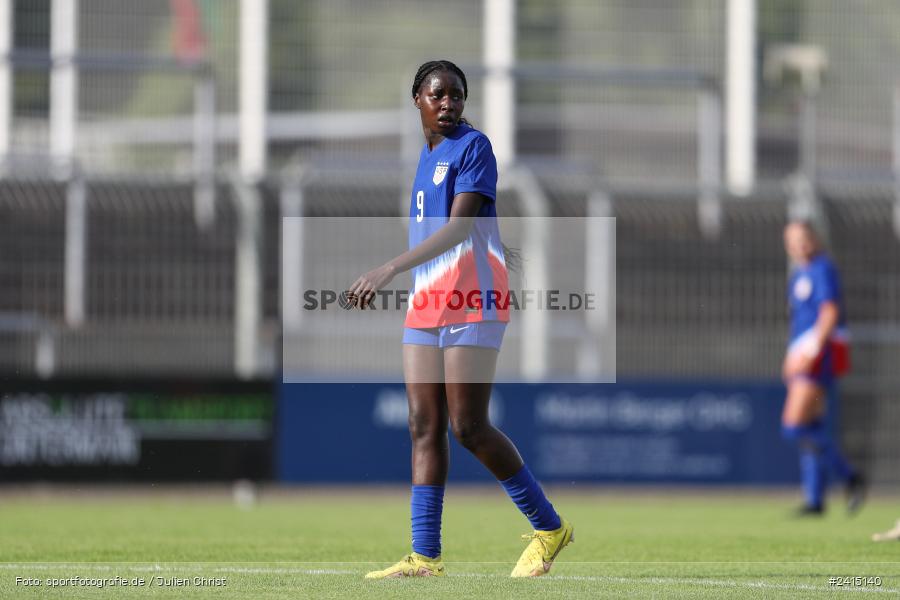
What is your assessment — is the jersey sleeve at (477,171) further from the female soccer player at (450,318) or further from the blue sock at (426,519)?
the blue sock at (426,519)

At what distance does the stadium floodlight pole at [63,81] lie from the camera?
16656 millimetres

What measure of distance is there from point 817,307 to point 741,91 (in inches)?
320

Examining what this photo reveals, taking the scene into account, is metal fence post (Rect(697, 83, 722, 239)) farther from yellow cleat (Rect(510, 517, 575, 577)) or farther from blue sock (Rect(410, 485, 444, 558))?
blue sock (Rect(410, 485, 444, 558))

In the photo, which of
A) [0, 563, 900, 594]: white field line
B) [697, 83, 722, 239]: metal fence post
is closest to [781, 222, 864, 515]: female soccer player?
[697, 83, 722, 239]: metal fence post

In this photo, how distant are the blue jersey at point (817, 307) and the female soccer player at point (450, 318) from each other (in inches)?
239

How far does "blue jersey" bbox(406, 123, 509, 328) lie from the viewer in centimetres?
697

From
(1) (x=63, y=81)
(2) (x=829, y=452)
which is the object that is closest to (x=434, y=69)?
(2) (x=829, y=452)

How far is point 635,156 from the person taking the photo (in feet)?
64.3

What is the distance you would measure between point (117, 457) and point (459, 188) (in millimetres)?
8889

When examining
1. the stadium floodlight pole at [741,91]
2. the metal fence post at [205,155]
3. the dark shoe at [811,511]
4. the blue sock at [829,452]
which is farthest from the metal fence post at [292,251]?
the stadium floodlight pole at [741,91]

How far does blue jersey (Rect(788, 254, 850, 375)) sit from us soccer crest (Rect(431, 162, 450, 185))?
6.29 metres

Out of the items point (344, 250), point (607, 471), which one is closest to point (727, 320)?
point (607, 471)

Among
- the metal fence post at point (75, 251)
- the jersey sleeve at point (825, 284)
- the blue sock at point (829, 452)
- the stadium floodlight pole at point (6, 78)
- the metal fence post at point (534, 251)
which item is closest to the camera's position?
the jersey sleeve at point (825, 284)

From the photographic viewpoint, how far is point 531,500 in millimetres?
7203
